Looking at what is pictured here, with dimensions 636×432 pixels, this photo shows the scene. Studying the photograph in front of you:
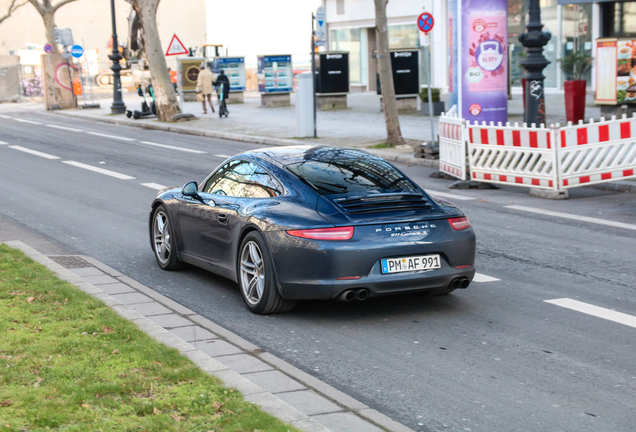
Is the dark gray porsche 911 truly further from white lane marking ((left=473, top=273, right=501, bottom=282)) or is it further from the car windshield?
white lane marking ((left=473, top=273, right=501, bottom=282))

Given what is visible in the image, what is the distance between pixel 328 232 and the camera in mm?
6348

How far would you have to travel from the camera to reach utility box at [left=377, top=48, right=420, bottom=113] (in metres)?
29.9

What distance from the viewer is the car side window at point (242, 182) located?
7156mm

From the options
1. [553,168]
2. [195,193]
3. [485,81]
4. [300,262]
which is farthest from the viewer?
[485,81]

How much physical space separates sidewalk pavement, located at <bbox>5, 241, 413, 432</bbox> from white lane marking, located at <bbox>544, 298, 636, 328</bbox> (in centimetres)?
270

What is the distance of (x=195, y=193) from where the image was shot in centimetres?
802

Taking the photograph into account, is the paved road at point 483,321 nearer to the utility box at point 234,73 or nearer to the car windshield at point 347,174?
the car windshield at point 347,174

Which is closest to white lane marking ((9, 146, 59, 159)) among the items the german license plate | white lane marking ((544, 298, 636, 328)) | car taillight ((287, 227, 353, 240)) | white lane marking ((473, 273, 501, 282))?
white lane marking ((473, 273, 501, 282))

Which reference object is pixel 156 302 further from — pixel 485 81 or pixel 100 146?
pixel 100 146

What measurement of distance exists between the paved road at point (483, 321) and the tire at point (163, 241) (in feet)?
0.58

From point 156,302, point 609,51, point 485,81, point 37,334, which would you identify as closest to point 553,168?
point 485,81

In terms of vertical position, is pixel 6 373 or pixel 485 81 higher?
pixel 485 81

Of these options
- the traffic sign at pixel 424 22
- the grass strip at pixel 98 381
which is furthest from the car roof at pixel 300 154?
the traffic sign at pixel 424 22

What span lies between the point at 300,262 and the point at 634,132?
8652 mm
